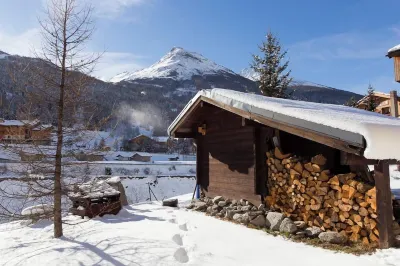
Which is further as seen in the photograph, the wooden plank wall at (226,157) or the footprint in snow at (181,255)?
the wooden plank wall at (226,157)

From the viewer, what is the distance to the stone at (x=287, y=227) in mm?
6082

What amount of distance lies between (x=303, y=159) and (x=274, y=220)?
1469 millimetres

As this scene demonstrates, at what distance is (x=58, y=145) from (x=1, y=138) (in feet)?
3.34

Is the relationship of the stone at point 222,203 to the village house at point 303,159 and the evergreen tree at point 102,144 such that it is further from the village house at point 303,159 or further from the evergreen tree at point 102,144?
the evergreen tree at point 102,144

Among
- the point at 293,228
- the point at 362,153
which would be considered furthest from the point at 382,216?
the point at 293,228

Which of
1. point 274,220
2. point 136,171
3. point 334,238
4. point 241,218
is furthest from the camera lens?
point 136,171

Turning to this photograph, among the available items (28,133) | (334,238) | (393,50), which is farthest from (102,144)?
(393,50)

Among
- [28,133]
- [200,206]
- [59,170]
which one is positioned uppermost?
[28,133]

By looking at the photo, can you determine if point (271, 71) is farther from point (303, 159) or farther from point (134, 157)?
point (134, 157)

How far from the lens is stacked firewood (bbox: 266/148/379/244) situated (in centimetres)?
528

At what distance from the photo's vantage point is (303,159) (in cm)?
674

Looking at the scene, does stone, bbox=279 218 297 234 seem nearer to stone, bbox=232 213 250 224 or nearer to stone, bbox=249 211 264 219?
stone, bbox=249 211 264 219

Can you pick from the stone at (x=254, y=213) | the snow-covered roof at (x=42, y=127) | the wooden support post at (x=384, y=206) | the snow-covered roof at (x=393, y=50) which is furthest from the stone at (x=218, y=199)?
the snow-covered roof at (x=393, y=50)

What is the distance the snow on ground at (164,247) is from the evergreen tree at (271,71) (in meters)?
17.6
